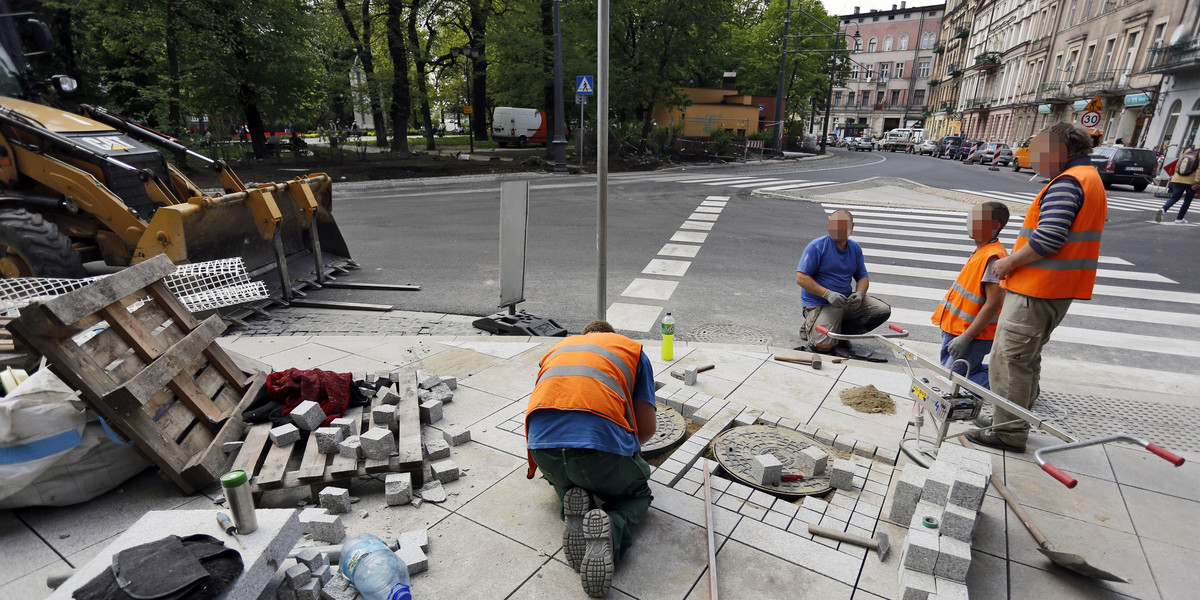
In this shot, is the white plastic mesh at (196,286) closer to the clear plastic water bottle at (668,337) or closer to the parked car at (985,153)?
the clear plastic water bottle at (668,337)

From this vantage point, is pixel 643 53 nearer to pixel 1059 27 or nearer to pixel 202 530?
pixel 202 530

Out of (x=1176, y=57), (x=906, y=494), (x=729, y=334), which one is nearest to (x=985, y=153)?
(x=1176, y=57)

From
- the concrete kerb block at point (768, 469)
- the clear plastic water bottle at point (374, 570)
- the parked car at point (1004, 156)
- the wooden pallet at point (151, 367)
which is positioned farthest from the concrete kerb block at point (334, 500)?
the parked car at point (1004, 156)

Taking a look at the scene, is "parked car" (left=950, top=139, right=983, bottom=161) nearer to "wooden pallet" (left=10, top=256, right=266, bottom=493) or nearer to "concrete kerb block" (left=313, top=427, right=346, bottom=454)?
"concrete kerb block" (left=313, top=427, right=346, bottom=454)

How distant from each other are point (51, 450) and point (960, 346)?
235 inches

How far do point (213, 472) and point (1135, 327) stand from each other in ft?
31.5

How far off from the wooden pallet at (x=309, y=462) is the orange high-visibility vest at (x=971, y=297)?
417 centimetres

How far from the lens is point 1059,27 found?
41.1 m

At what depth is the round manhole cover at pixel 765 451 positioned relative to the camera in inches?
145

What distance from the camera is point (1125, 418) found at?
4762mm

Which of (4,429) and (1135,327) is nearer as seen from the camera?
(4,429)

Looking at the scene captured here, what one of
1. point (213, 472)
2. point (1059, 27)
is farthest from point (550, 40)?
point (1059, 27)

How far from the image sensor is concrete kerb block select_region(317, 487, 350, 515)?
330 cm

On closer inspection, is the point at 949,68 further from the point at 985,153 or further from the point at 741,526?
the point at 741,526
